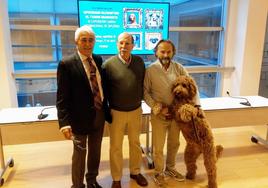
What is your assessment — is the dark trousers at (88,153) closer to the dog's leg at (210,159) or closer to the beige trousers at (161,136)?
the beige trousers at (161,136)

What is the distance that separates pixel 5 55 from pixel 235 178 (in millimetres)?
3206

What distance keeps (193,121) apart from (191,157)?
0.48m

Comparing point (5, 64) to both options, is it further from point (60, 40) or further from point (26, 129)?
point (26, 129)

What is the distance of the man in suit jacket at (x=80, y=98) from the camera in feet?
6.13

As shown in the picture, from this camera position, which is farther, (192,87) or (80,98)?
(192,87)

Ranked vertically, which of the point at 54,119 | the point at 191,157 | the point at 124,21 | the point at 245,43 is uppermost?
the point at 124,21

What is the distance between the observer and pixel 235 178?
259 centimetres

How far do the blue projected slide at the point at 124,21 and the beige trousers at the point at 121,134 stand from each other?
1680 mm

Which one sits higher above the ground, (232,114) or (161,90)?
(161,90)

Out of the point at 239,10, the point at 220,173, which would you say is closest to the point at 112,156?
the point at 220,173

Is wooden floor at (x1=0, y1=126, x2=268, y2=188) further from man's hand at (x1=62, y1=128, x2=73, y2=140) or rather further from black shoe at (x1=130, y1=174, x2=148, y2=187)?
man's hand at (x1=62, y1=128, x2=73, y2=140)

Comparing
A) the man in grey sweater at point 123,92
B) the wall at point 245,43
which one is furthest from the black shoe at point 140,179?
the wall at point 245,43

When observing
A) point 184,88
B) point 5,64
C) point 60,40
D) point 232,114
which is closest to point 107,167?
point 184,88

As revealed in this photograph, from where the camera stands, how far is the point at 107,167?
282cm
